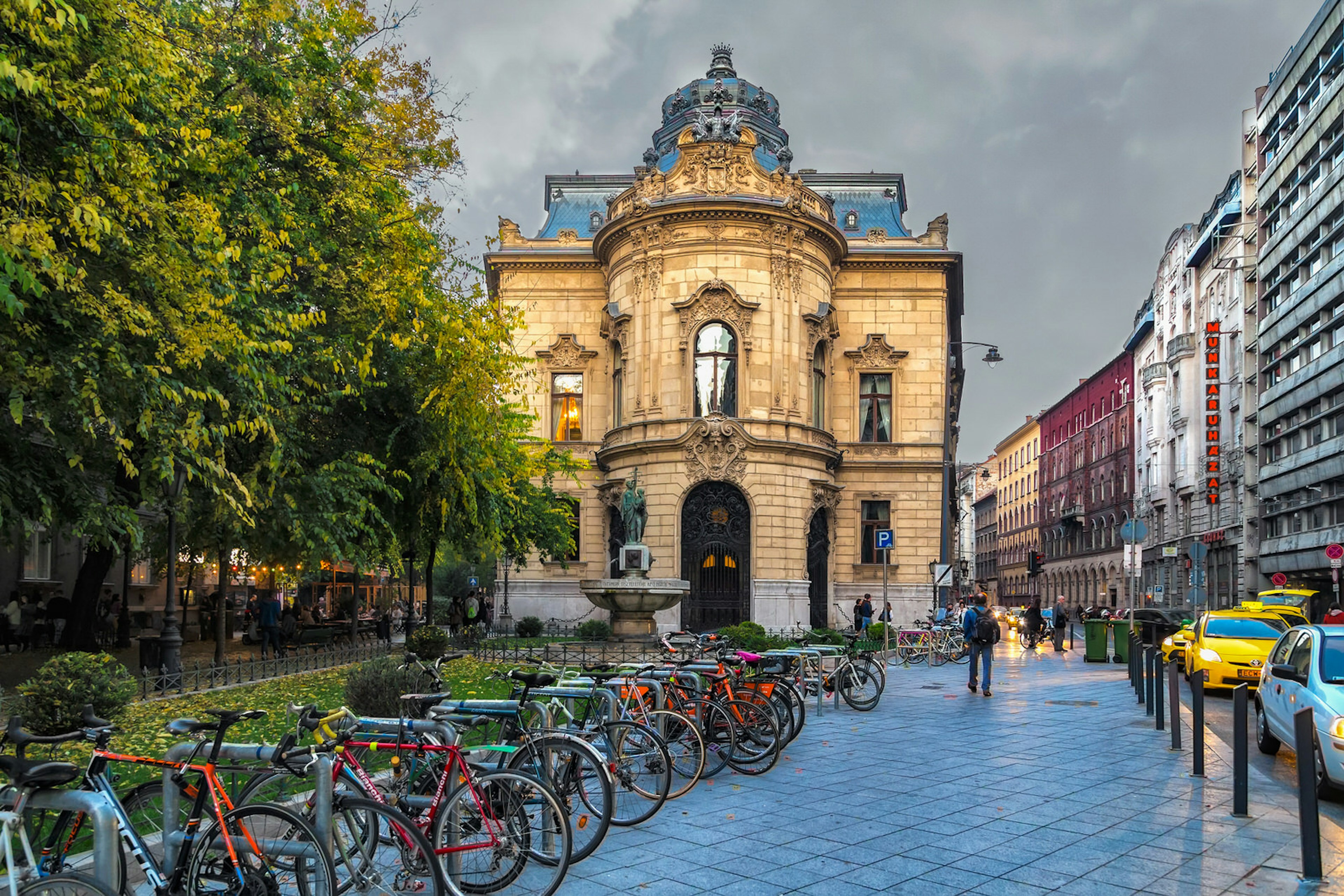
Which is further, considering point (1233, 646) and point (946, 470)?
point (946, 470)

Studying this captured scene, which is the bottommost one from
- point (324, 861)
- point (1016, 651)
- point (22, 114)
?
point (1016, 651)

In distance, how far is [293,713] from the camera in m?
6.68

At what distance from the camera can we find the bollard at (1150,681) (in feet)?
47.8

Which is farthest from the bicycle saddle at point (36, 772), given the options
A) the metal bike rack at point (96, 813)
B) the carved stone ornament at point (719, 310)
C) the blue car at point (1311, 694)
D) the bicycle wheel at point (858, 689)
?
the carved stone ornament at point (719, 310)

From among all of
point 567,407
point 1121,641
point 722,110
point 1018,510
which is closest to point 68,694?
point 1121,641

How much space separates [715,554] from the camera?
34.4 metres

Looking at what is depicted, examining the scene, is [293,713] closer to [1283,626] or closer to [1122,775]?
[1122,775]

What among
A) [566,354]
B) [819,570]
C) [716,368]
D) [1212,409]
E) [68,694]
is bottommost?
[68,694]

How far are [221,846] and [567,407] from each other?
35.0 m

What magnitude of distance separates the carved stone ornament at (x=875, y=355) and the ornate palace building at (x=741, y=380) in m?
0.08

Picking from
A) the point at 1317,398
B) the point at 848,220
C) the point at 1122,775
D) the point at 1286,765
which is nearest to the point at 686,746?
the point at 1122,775

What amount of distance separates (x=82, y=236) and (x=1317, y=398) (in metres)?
51.1

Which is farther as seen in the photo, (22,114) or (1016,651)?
(1016,651)

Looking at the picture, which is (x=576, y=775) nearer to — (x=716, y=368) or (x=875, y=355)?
(x=716, y=368)
